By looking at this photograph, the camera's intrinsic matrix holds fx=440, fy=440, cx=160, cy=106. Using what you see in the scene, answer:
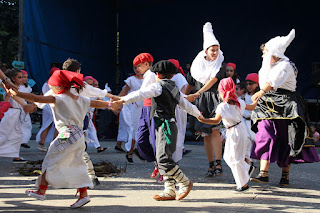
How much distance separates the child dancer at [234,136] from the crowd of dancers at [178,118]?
0.01 metres

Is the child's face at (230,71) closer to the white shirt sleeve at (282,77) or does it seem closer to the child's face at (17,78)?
the white shirt sleeve at (282,77)

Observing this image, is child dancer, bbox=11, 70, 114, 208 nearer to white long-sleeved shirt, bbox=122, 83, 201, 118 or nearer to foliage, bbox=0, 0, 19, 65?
white long-sleeved shirt, bbox=122, 83, 201, 118

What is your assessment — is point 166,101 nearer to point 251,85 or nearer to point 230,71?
point 230,71

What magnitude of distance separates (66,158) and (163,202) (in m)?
1.04

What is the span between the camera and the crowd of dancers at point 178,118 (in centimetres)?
398

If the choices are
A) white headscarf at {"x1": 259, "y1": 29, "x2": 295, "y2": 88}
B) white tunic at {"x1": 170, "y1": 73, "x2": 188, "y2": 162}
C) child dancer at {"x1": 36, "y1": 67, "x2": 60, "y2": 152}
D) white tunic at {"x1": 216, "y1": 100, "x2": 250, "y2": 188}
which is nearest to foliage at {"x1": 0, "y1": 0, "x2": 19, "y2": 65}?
child dancer at {"x1": 36, "y1": 67, "x2": 60, "y2": 152}

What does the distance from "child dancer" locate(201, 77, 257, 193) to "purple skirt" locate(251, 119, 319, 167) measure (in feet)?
1.80

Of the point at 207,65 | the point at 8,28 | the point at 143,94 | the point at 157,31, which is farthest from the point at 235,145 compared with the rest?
the point at 8,28

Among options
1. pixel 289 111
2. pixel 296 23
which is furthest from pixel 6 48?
pixel 289 111

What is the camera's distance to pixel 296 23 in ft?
44.8

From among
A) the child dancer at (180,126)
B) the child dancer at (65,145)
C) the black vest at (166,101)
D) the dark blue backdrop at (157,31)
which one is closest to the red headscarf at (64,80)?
the child dancer at (65,145)

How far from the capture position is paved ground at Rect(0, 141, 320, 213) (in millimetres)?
3969

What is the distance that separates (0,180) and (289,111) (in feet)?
11.9

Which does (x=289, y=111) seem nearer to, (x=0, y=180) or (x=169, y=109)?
(x=169, y=109)
